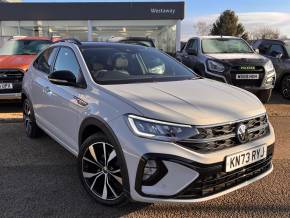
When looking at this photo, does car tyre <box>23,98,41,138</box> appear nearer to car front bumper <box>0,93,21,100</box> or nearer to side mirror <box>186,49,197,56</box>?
car front bumper <box>0,93,21,100</box>

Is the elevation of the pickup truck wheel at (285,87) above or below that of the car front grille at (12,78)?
below

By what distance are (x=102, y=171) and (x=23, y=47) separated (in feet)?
23.9

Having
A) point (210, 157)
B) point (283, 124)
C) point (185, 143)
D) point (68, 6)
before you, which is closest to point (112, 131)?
point (185, 143)

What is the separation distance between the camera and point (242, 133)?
3506mm

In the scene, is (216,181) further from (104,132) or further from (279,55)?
(279,55)

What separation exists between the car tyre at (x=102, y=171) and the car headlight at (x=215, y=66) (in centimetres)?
580

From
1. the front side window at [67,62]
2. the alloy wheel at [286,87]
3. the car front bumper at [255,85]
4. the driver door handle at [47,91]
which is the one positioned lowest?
the alloy wheel at [286,87]

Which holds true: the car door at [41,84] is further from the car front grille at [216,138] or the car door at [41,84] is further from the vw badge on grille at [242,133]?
the vw badge on grille at [242,133]

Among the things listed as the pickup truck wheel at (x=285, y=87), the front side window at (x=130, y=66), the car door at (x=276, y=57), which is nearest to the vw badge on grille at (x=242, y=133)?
the front side window at (x=130, y=66)

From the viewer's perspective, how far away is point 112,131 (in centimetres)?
347

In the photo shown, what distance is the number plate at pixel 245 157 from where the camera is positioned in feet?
11.0

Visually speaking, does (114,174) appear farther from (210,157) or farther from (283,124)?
(283,124)

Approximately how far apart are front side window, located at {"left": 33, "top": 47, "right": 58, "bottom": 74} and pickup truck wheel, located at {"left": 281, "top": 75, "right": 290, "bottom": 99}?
22.6 feet

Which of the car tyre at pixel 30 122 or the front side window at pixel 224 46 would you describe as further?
the front side window at pixel 224 46
